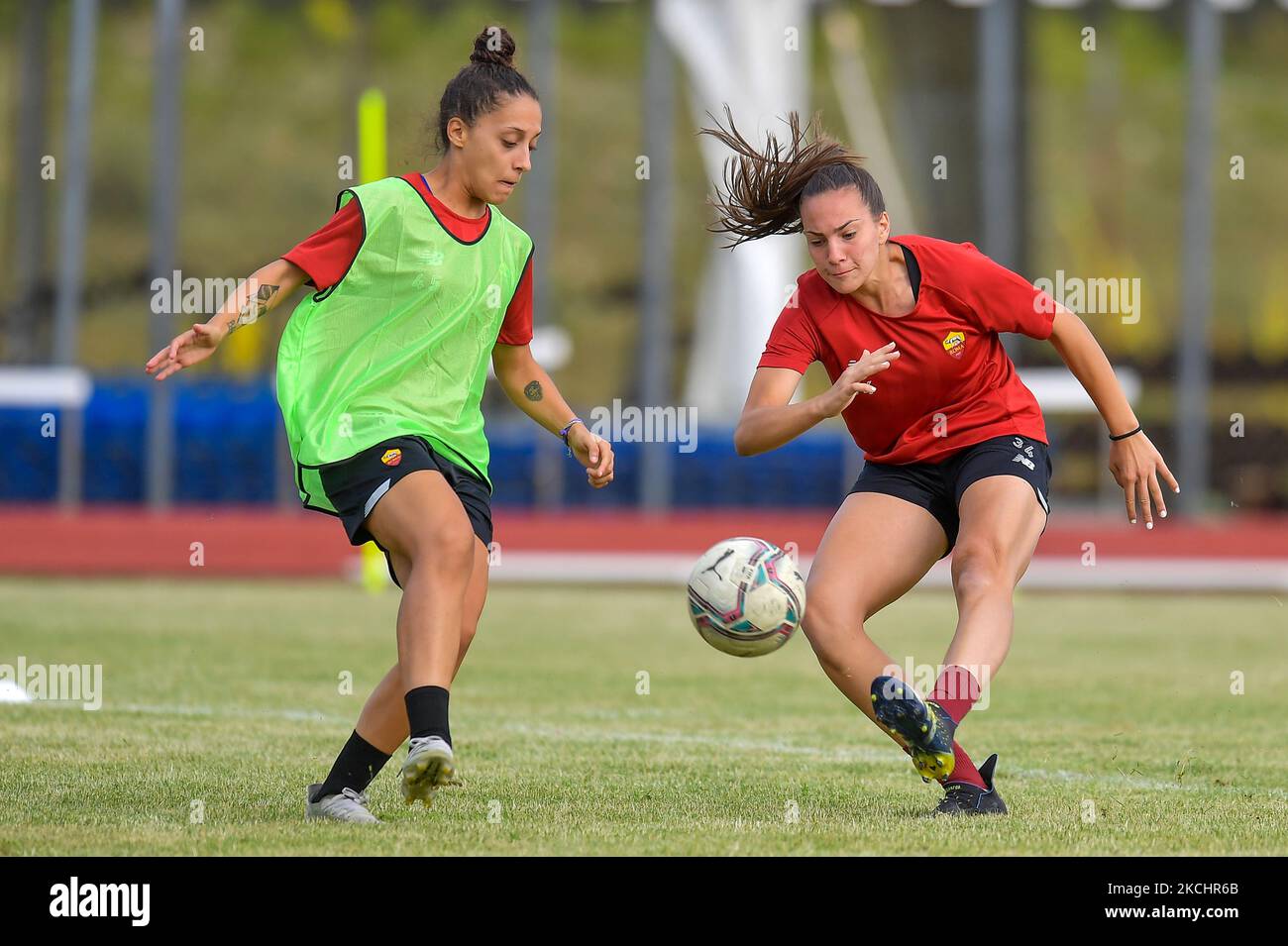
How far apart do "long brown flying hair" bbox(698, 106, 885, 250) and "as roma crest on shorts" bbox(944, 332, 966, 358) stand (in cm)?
41

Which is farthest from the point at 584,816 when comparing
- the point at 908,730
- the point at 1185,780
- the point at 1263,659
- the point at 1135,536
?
the point at 1135,536

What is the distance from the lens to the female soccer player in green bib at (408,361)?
4914 mm

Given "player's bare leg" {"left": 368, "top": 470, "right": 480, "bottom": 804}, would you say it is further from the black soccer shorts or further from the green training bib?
the black soccer shorts

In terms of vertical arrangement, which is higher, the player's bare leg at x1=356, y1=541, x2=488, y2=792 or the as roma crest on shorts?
the as roma crest on shorts

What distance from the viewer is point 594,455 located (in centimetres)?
526

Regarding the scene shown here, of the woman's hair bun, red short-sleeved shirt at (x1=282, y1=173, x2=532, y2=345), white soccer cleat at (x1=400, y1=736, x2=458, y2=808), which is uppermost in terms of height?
the woman's hair bun

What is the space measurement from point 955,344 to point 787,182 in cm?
68

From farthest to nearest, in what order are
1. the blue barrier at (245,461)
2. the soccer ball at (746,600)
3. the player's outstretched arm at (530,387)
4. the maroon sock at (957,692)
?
the blue barrier at (245,461) → the player's outstretched arm at (530,387) → the soccer ball at (746,600) → the maroon sock at (957,692)

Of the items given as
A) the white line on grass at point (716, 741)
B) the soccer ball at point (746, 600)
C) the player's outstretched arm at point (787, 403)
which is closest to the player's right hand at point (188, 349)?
the player's outstretched arm at point (787, 403)

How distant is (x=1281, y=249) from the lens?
133ft

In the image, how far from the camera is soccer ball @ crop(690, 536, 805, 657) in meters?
5.36

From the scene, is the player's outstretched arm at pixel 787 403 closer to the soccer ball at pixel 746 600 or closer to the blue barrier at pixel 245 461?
the soccer ball at pixel 746 600

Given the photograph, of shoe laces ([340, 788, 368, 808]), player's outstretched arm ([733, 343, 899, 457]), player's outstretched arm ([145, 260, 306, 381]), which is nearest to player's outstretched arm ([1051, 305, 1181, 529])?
player's outstretched arm ([733, 343, 899, 457])
